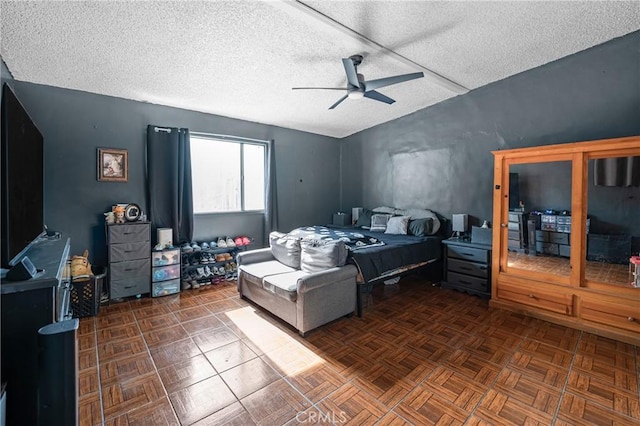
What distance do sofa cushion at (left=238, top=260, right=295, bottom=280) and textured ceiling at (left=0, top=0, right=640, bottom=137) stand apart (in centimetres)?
219

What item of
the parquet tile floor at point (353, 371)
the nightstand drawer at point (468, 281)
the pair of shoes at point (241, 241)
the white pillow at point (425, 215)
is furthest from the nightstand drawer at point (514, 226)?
the pair of shoes at point (241, 241)

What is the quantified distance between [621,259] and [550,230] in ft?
1.89

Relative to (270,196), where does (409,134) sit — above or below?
above

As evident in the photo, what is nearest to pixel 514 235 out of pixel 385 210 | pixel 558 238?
pixel 558 238

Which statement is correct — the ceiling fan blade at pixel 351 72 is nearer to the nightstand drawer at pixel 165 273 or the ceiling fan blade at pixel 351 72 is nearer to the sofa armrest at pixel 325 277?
the sofa armrest at pixel 325 277

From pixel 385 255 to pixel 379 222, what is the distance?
1624 millimetres

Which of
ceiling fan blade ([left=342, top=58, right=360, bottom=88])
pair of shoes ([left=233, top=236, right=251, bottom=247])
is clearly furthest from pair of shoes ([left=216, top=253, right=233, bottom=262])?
ceiling fan blade ([left=342, top=58, right=360, bottom=88])

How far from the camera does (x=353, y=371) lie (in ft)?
6.86

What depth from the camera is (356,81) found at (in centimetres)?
268

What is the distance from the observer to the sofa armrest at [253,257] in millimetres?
3418

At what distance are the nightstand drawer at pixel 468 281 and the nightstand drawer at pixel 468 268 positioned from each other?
5 centimetres

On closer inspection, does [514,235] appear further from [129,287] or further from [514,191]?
[129,287]

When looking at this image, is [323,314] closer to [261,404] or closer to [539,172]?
[261,404]

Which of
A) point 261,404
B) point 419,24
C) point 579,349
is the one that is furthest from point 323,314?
point 419,24
